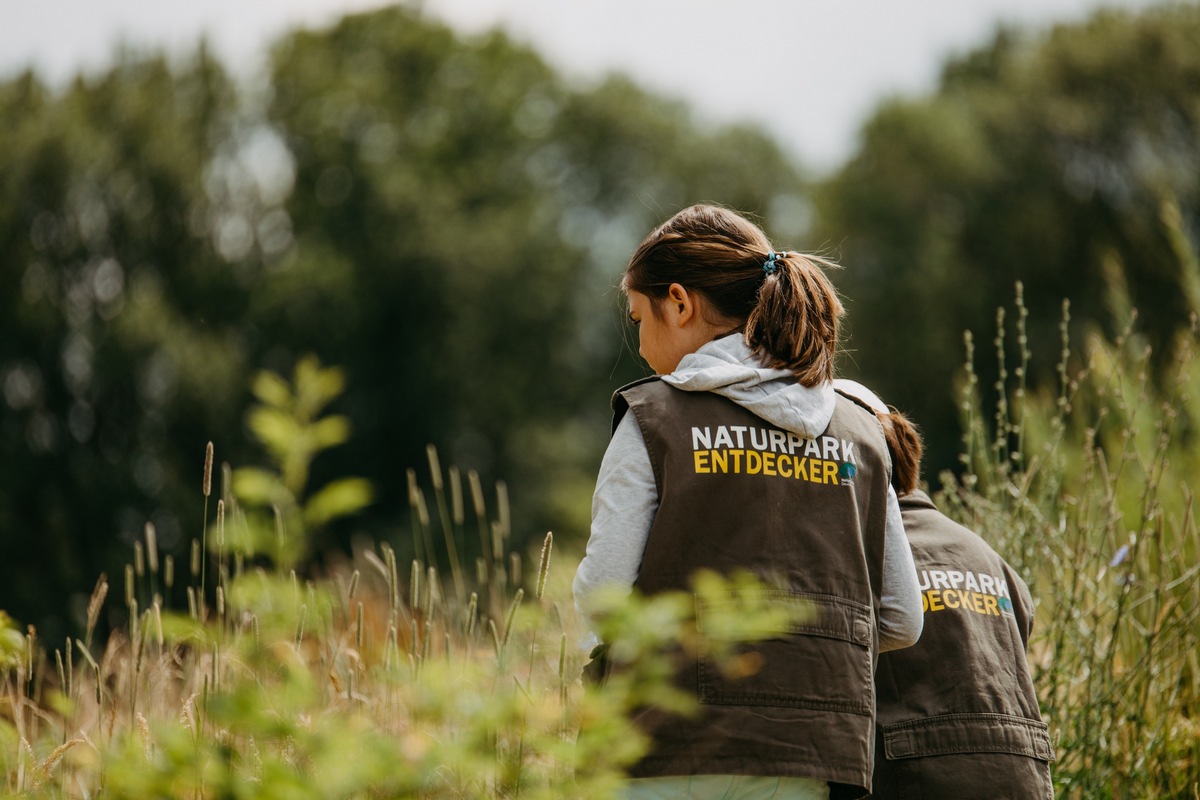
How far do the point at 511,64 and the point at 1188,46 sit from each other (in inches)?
468

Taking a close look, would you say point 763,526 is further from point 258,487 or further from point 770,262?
point 258,487

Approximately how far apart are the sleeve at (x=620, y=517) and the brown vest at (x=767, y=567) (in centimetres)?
2

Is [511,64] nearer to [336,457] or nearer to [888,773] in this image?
[336,457]

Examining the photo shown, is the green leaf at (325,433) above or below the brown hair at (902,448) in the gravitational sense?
above

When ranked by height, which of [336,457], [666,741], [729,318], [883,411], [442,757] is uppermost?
[729,318]

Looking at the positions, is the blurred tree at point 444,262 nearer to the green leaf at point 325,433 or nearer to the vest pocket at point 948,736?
the vest pocket at point 948,736

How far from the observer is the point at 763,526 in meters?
1.95

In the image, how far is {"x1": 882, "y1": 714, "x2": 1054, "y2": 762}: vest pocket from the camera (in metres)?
2.22

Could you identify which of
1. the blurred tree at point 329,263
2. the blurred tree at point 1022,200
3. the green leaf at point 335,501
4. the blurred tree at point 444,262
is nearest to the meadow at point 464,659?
the green leaf at point 335,501

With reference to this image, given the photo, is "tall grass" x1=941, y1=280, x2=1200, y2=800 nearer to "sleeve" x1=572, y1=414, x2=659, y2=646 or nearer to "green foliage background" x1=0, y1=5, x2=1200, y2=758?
"sleeve" x1=572, y1=414, x2=659, y2=646

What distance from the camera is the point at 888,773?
2238 millimetres

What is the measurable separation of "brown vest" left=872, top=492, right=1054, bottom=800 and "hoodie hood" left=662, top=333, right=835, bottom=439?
18.7 inches

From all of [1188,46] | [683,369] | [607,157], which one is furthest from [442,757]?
[607,157]

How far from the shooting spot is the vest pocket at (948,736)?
7.29ft
